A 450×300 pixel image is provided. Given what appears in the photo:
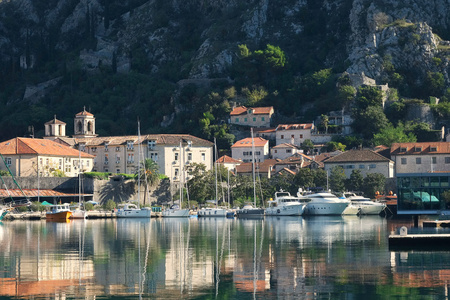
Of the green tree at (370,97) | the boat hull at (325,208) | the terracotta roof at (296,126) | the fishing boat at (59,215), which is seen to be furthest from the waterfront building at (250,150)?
the fishing boat at (59,215)

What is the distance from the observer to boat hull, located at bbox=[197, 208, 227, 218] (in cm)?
9969

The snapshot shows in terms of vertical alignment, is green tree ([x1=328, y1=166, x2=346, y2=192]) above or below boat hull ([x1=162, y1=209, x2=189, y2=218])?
above

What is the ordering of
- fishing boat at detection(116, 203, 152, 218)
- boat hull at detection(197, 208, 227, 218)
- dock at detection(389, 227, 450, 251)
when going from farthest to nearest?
boat hull at detection(197, 208, 227, 218) < fishing boat at detection(116, 203, 152, 218) < dock at detection(389, 227, 450, 251)

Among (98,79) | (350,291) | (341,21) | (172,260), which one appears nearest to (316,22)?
(341,21)

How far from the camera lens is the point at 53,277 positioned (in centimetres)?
3925

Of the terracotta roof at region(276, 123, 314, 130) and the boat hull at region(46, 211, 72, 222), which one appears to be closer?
the boat hull at region(46, 211, 72, 222)

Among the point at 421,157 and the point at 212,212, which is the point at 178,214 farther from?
the point at 421,157

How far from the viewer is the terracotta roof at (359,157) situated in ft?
379

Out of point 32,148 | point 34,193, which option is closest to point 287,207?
point 34,193

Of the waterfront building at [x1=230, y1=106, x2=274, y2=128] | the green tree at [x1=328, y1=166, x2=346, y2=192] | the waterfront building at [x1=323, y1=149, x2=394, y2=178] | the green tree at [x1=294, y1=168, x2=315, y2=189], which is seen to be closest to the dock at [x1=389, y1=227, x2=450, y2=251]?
the green tree at [x1=328, y1=166, x2=346, y2=192]

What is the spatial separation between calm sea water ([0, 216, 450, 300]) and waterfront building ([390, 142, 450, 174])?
53.2 m

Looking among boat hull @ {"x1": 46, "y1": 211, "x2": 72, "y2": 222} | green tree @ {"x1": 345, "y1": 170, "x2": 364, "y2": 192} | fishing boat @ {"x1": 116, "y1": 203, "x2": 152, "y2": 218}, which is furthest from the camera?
green tree @ {"x1": 345, "y1": 170, "x2": 364, "y2": 192}

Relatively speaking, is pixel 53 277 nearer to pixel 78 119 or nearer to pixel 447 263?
pixel 447 263

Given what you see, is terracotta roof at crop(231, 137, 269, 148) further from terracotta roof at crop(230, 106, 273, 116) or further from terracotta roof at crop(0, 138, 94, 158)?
terracotta roof at crop(0, 138, 94, 158)
